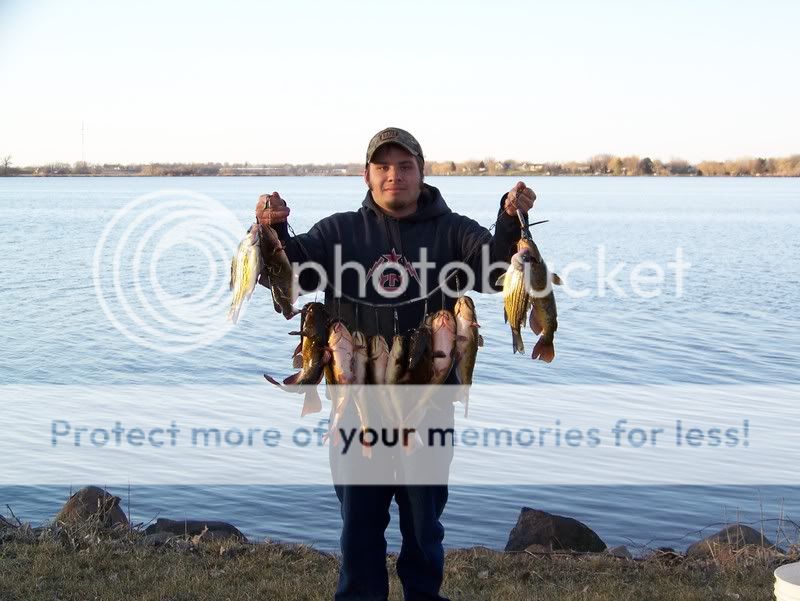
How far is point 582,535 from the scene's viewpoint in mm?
8312

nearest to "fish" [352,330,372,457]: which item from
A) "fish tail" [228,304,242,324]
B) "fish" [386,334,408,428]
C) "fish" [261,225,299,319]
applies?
"fish" [386,334,408,428]

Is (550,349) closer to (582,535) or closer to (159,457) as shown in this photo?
(582,535)

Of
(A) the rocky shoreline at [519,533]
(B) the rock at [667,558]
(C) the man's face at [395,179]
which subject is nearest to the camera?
(C) the man's face at [395,179]

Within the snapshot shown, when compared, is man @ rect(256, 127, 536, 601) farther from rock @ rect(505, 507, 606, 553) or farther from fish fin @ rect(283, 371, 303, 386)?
rock @ rect(505, 507, 606, 553)

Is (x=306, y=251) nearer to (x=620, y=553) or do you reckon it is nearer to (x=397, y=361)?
(x=397, y=361)

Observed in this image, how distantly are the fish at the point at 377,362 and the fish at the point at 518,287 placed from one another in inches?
27.0

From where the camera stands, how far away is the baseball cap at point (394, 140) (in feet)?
17.6

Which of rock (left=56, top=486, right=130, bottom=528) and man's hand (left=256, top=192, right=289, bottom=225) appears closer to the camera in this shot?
man's hand (left=256, top=192, right=289, bottom=225)

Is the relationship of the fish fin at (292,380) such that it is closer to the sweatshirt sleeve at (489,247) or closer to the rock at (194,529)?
the sweatshirt sleeve at (489,247)

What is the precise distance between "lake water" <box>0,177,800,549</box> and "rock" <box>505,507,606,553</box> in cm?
152

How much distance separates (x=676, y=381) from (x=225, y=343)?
9.26m

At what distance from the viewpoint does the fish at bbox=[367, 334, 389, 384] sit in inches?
209

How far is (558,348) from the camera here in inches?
754

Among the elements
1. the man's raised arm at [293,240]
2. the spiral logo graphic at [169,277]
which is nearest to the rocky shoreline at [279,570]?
the man's raised arm at [293,240]
